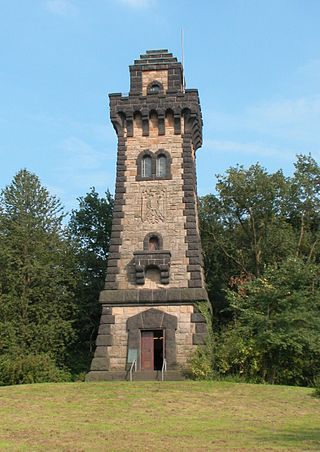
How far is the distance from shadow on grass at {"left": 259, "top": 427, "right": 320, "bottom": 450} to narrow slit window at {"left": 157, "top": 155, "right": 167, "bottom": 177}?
54.6 ft

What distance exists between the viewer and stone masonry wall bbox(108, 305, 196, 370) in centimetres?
2570

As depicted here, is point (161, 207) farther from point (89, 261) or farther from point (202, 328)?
point (89, 261)

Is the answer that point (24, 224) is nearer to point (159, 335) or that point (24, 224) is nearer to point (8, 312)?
point (8, 312)

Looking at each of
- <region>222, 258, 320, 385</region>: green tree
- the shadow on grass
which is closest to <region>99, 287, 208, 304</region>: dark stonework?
<region>222, 258, 320, 385</region>: green tree

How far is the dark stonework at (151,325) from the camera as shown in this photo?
26.0 m

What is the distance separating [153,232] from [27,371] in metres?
7.90

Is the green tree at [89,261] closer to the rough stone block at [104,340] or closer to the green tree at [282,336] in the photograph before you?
the rough stone block at [104,340]

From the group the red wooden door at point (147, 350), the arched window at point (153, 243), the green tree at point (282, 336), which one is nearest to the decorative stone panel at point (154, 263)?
the arched window at point (153, 243)

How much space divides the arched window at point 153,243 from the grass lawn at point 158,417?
720 cm

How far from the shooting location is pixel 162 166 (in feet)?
95.9

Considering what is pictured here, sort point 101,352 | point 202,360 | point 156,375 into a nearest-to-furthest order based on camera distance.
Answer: point 202,360
point 156,375
point 101,352

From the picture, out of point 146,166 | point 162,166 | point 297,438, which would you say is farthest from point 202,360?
point 297,438

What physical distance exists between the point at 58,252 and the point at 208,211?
31.3ft

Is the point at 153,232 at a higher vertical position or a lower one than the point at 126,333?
higher
